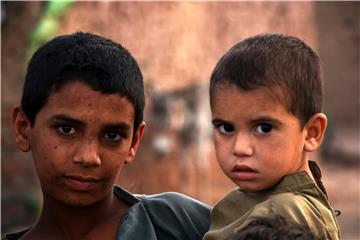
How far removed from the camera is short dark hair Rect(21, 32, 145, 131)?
269 cm

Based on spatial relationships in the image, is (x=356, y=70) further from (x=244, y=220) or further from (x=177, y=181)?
(x=244, y=220)

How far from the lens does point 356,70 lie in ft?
76.4

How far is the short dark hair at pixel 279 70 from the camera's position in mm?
2412

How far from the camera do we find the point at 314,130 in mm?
2508

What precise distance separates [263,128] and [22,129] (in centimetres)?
90

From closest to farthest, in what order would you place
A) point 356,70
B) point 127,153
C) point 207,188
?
1. point 127,153
2. point 207,188
3. point 356,70

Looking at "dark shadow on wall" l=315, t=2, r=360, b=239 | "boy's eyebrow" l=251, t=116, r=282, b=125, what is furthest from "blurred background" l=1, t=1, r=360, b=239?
"dark shadow on wall" l=315, t=2, r=360, b=239

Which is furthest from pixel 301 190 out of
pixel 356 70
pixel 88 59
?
pixel 356 70

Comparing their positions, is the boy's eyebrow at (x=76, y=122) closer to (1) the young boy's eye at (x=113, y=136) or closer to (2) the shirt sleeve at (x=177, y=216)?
(1) the young boy's eye at (x=113, y=136)

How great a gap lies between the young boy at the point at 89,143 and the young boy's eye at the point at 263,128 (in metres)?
0.48

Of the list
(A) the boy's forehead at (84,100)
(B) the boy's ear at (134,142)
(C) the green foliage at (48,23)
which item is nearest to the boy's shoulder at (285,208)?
(B) the boy's ear at (134,142)

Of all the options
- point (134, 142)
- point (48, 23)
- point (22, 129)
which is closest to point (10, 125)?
point (48, 23)

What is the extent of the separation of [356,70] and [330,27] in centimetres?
141

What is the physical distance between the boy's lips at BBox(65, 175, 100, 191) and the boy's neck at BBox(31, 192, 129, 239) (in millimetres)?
170
